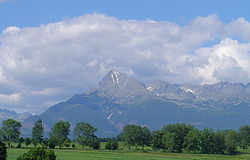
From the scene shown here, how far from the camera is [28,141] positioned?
19725cm

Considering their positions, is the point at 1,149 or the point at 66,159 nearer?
the point at 1,149

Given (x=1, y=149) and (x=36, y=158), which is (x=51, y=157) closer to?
(x=36, y=158)

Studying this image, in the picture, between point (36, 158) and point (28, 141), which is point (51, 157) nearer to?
point (36, 158)

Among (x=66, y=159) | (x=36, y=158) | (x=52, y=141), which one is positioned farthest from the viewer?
(x=52, y=141)

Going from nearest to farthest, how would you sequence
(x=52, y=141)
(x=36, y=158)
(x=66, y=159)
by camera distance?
(x=36, y=158)
(x=66, y=159)
(x=52, y=141)

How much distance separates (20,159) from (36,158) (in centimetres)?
190

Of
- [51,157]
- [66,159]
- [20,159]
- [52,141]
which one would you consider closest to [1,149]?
[20,159]

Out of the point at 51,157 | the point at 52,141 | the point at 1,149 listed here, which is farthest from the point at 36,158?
the point at 52,141

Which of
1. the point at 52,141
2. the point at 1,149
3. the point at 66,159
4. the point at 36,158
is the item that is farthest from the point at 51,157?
the point at 52,141

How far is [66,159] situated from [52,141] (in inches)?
3608

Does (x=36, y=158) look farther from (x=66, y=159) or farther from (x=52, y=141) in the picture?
(x=52, y=141)

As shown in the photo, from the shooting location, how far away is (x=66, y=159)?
102875 millimetres

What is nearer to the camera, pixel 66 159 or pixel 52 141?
pixel 66 159

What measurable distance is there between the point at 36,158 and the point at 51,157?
1680 millimetres
